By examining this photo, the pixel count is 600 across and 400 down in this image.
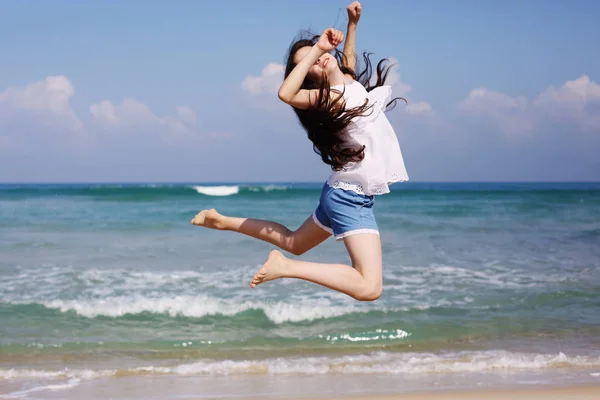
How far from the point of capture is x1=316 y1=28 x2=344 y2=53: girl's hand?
11.3 feet

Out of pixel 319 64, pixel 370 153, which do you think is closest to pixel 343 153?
pixel 370 153

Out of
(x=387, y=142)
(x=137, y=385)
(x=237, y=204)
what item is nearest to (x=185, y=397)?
(x=137, y=385)

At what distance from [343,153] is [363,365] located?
8.63ft

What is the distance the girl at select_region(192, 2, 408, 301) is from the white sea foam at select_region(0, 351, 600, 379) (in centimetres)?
206

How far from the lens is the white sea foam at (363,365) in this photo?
18.1ft

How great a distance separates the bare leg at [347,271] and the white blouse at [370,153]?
296mm

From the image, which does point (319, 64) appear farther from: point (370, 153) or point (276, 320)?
point (276, 320)

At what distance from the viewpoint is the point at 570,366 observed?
5.69 m

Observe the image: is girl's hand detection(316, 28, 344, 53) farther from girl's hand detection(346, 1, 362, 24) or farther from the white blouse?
girl's hand detection(346, 1, 362, 24)

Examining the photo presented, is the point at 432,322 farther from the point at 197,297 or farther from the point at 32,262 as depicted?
the point at 32,262

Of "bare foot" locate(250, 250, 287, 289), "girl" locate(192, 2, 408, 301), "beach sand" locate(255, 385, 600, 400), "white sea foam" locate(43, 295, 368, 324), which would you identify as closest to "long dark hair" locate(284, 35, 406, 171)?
"girl" locate(192, 2, 408, 301)

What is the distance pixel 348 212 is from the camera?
3.70 metres

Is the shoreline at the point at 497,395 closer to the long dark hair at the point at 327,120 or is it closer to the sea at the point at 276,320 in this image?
the sea at the point at 276,320

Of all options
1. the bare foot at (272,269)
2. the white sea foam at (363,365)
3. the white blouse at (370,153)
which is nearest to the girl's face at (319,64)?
the white blouse at (370,153)
